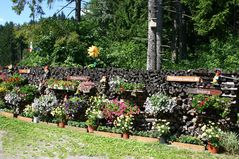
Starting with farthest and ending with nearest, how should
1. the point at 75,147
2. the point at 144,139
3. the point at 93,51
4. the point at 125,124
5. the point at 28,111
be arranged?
the point at 93,51
the point at 28,111
the point at 125,124
the point at 144,139
the point at 75,147

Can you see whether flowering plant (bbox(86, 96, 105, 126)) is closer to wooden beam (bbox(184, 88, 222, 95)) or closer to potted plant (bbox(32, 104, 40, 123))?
potted plant (bbox(32, 104, 40, 123))

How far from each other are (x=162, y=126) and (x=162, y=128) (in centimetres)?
5

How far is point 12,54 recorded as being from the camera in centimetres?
8925

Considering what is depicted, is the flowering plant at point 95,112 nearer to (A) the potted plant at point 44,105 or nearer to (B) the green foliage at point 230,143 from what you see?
(A) the potted plant at point 44,105

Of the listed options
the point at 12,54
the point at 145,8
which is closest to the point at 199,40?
the point at 145,8

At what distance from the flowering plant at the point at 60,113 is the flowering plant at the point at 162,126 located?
3.18 metres

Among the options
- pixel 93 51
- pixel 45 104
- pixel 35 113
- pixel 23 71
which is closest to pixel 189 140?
pixel 45 104

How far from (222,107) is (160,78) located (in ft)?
6.37

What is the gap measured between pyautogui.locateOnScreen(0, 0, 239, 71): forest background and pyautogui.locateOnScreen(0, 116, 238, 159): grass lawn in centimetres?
552

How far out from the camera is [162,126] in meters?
9.27

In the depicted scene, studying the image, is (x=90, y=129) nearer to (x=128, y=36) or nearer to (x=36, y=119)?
(x=36, y=119)

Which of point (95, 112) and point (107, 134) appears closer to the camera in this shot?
point (107, 134)

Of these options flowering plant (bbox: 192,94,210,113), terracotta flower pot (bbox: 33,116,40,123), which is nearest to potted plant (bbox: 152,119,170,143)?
flowering plant (bbox: 192,94,210,113)

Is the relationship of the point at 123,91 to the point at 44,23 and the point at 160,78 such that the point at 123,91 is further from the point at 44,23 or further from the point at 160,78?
the point at 44,23
